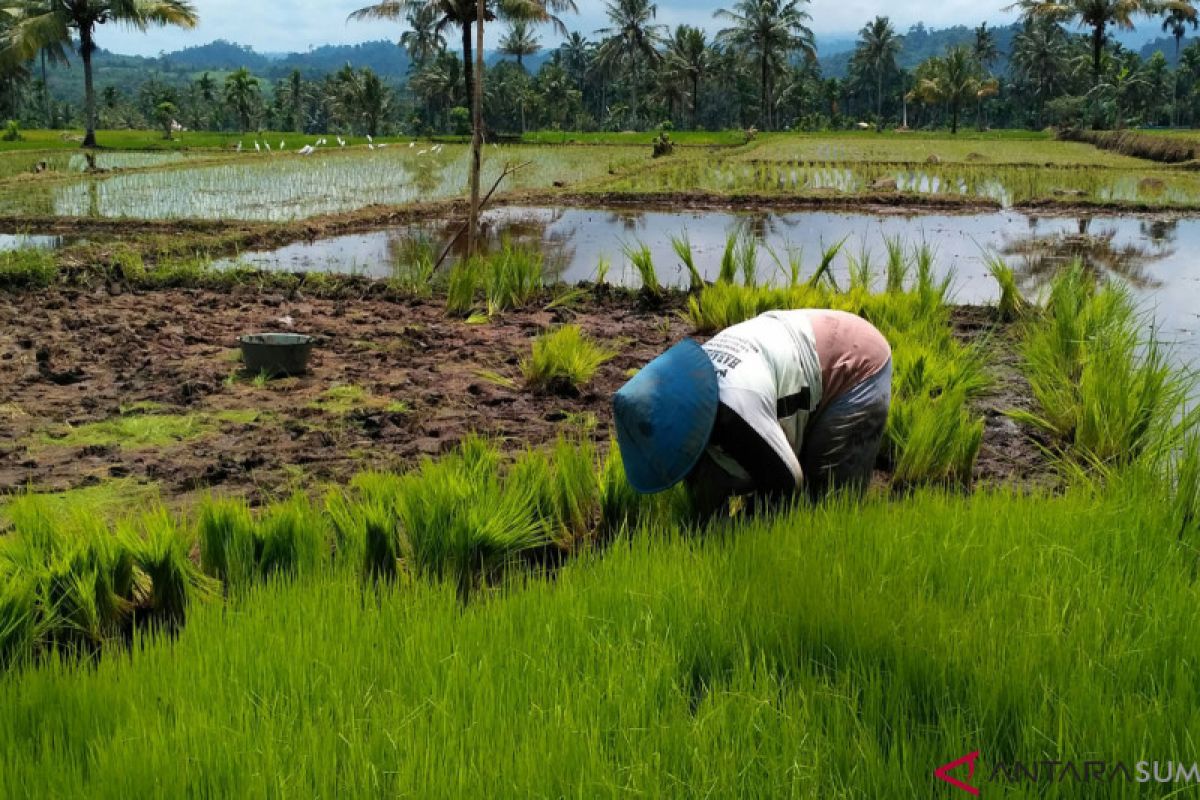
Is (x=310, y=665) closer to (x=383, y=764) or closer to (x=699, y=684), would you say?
(x=383, y=764)

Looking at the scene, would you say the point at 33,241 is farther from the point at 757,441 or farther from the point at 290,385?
the point at 757,441

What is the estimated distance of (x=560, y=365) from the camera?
15.8ft

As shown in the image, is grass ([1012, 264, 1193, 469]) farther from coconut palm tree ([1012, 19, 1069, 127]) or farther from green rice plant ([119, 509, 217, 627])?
coconut palm tree ([1012, 19, 1069, 127])

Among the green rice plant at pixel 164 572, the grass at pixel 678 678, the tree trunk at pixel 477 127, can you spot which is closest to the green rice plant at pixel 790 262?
the tree trunk at pixel 477 127

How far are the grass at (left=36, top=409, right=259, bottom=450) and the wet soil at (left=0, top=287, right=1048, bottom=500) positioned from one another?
0.04m

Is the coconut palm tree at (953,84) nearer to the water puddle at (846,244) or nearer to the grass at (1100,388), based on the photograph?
the water puddle at (846,244)

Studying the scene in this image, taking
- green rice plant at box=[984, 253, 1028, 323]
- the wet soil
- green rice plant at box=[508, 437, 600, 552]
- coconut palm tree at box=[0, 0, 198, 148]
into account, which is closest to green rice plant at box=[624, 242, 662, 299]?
the wet soil

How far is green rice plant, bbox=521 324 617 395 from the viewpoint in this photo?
4812mm

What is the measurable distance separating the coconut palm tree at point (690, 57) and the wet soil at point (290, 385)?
41.1 metres

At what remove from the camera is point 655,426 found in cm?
238

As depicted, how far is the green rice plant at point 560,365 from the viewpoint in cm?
481

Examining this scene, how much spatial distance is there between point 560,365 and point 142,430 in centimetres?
194

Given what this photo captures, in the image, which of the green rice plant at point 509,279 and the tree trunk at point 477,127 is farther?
the tree trunk at point 477,127

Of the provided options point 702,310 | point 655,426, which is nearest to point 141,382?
point 702,310
